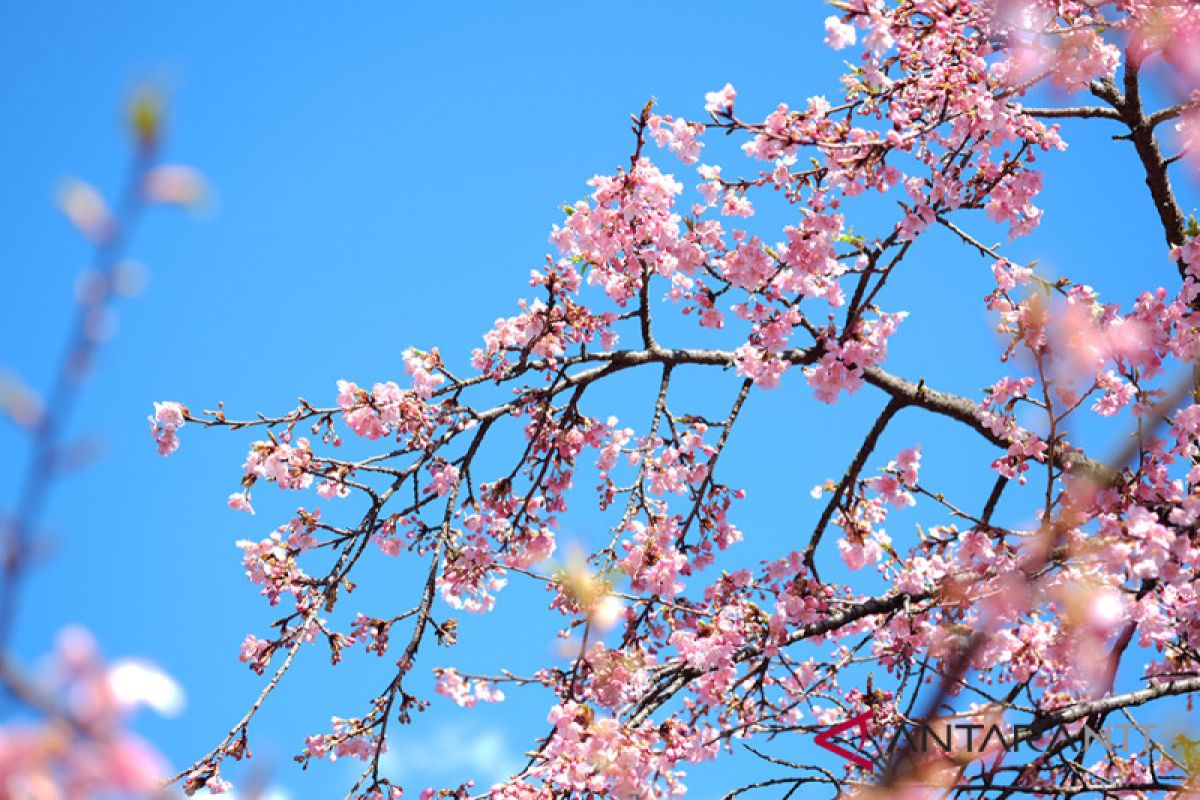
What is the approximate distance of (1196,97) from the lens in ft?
22.2

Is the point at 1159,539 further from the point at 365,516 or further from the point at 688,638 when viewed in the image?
the point at 365,516

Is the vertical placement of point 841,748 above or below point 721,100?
below

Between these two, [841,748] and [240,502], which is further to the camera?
[240,502]

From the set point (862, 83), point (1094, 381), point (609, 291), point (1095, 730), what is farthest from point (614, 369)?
point (1095, 730)

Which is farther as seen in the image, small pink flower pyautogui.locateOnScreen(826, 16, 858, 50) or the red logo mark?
small pink flower pyautogui.locateOnScreen(826, 16, 858, 50)

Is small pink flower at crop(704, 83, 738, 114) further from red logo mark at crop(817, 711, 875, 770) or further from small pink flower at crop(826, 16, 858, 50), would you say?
red logo mark at crop(817, 711, 875, 770)

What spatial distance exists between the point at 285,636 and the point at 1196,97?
7089 millimetres
